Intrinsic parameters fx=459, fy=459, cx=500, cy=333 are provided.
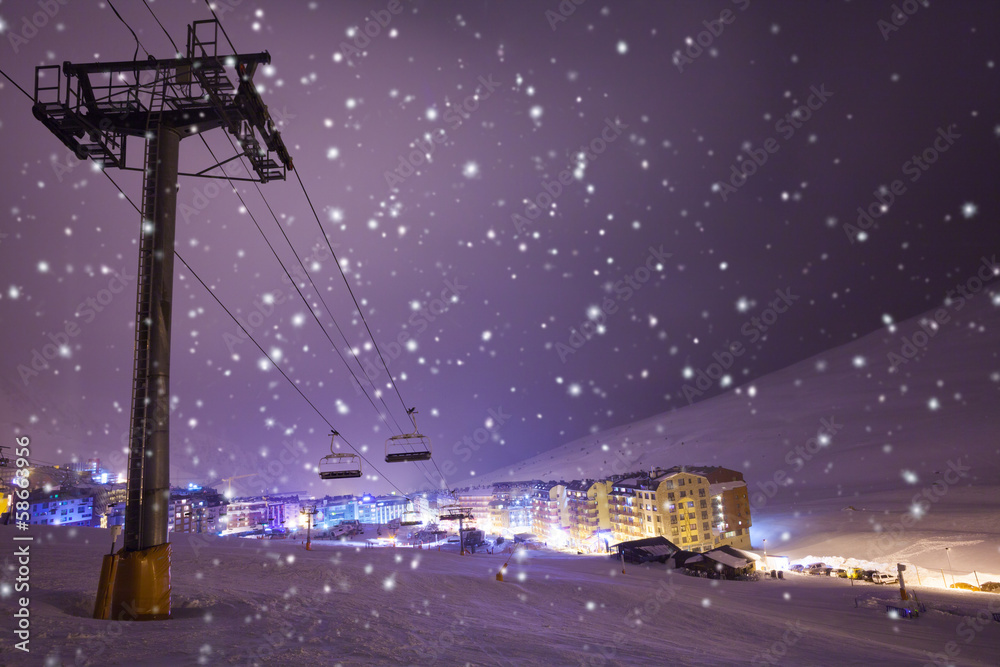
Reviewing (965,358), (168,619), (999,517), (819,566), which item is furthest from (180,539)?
(965,358)

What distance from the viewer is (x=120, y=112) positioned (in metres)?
9.21

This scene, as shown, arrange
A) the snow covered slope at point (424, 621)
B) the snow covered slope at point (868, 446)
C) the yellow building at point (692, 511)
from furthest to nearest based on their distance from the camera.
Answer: the yellow building at point (692, 511) → the snow covered slope at point (868, 446) → the snow covered slope at point (424, 621)

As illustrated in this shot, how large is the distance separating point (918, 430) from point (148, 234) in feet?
368

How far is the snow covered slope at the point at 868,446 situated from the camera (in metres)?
46.8

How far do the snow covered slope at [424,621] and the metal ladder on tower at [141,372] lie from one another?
1.71 meters

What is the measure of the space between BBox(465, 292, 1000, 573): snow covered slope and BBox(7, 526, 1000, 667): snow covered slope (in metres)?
28.9

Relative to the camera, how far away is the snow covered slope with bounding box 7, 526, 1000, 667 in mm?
6016

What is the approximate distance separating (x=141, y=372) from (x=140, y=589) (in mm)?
3614
